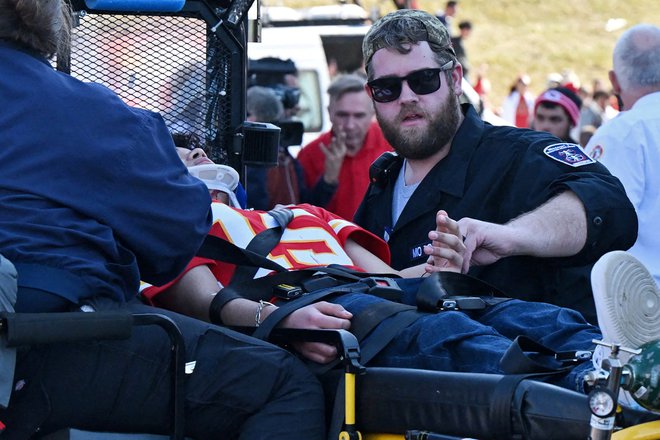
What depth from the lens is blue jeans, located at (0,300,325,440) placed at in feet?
8.95

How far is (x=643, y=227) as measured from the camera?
18.4ft

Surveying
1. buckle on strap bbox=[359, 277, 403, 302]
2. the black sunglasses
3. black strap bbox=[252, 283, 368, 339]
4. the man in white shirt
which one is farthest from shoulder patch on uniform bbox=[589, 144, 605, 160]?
black strap bbox=[252, 283, 368, 339]

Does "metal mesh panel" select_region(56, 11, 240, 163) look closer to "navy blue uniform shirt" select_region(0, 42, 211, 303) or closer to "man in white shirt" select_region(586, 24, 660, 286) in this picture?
"navy blue uniform shirt" select_region(0, 42, 211, 303)

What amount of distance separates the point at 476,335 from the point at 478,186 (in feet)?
4.41

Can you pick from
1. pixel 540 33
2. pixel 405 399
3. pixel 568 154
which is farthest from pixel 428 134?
pixel 540 33

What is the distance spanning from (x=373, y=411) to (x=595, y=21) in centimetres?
3172

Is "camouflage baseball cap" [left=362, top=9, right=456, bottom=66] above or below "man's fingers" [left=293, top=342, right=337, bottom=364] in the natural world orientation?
above

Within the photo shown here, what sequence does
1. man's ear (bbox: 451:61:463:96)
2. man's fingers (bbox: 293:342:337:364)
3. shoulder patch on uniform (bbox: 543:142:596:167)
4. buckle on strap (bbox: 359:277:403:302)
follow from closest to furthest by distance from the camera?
man's fingers (bbox: 293:342:337:364) → buckle on strap (bbox: 359:277:403:302) → shoulder patch on uniform (bbox: 543:142:596:167) → man's ear (bbox: 451:61:463:96)

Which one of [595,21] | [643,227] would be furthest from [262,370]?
[595,21]

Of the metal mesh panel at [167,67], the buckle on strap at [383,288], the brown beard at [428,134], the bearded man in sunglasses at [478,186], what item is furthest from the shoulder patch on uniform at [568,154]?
the metal mesh panel at [167,67]

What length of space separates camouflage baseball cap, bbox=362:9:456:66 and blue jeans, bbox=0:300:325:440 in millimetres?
1825

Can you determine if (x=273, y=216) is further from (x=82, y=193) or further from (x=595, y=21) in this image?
(x=595, y=21)

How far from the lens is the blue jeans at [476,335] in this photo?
296 centimetres

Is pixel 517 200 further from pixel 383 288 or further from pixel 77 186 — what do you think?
pixel 77 186
